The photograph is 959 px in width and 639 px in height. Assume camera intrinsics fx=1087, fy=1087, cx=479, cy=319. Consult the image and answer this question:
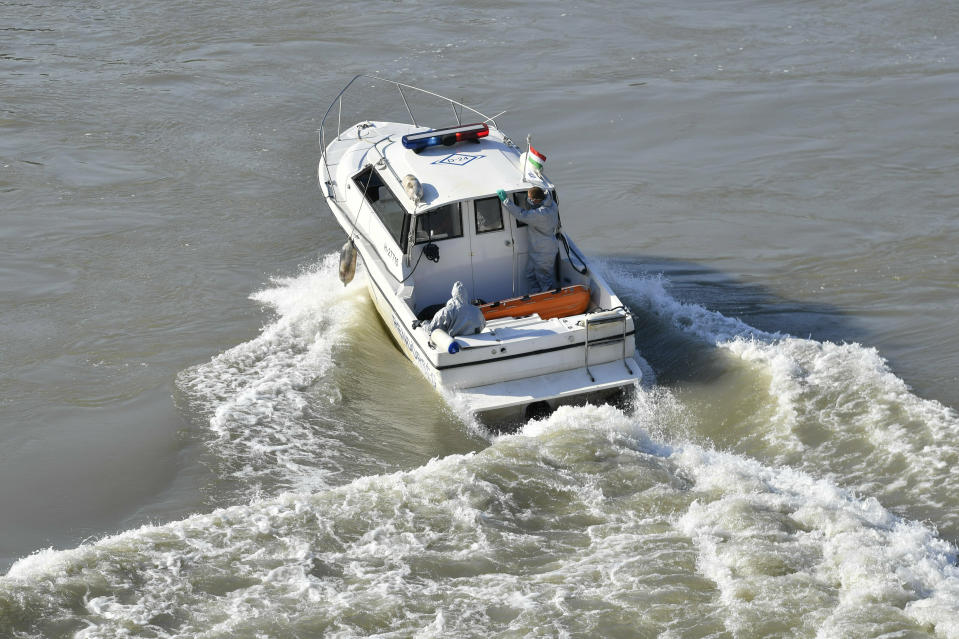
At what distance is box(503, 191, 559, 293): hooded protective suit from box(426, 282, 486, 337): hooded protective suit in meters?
1.13

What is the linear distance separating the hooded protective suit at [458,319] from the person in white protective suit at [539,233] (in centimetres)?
113

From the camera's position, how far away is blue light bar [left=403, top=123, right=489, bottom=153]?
11297mm

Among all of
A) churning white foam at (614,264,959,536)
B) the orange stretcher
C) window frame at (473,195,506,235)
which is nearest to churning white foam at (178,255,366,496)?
the orange stretcher

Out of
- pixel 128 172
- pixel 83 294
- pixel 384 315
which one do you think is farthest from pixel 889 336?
pixel 128 172

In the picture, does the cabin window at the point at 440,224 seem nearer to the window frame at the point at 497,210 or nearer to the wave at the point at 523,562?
→ the window frame at the point at 497,210

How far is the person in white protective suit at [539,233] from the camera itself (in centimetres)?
1049

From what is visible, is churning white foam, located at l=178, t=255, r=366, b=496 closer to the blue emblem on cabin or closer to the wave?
the wave

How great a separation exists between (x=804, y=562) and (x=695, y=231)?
700cm

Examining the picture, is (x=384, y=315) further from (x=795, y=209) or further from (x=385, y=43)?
(x=385, y=43)

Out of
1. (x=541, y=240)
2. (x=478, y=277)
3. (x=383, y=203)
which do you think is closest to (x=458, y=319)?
(x=478, y=277)

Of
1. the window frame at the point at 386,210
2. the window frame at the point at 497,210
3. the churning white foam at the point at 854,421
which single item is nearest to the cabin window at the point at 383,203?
the window frame at the point at 386,210

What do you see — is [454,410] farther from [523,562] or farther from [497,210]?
[523,562]

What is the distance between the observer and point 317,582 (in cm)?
743

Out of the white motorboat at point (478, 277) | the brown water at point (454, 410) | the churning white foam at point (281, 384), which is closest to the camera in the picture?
the brown water at point (454, 410)
